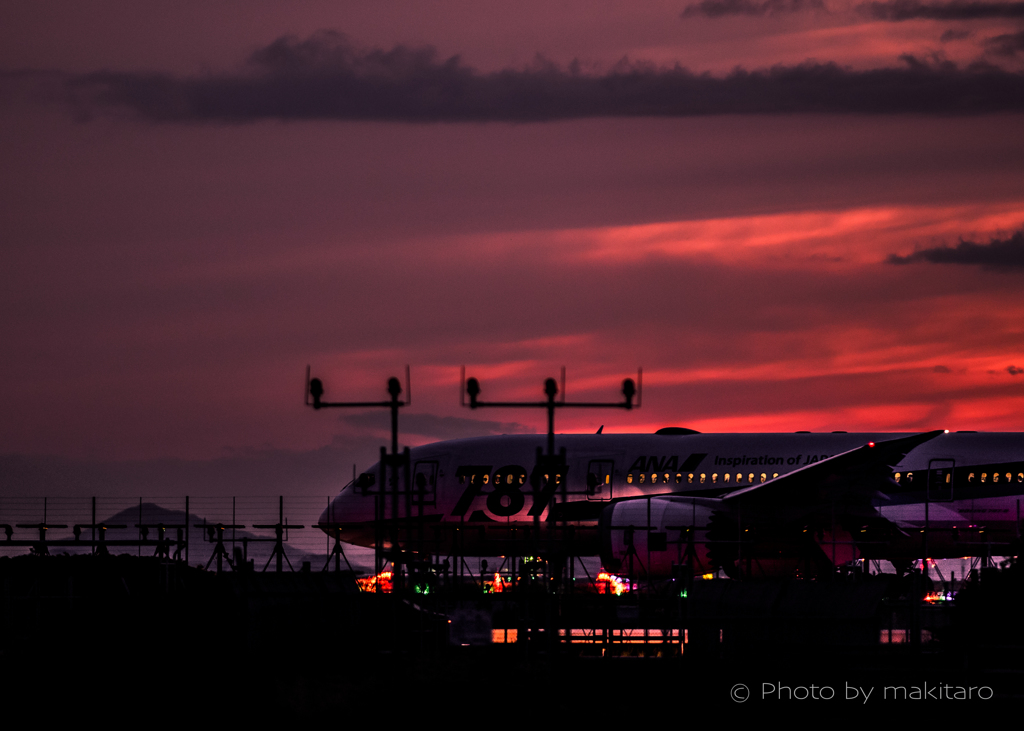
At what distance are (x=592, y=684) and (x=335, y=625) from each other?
5.81 meters

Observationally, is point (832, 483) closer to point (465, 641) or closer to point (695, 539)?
point (695, 539)

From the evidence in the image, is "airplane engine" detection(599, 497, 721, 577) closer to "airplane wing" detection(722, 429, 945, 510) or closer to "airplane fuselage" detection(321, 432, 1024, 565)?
"airplane fuselage" detection(321, 432, 1024, 565)

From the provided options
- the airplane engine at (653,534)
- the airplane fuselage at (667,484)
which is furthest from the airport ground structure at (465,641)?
the airplane fuselage at (667,484)

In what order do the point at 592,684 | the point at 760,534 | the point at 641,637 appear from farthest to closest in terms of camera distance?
the point at 760,534
the point at 641,637
the point at 592,684

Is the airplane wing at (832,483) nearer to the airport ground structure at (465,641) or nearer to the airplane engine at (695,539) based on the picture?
the airplane engine at (695,539)

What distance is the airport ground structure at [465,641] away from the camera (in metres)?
22.0

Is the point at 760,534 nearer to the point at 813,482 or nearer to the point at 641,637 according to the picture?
the point at 813,482

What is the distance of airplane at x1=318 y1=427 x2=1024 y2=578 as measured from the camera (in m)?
34.5

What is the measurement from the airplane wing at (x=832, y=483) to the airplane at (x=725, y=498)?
1.4 inches

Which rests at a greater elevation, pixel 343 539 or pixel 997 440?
pixel 997 440

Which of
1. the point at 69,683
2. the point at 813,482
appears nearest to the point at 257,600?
the point at 69,683

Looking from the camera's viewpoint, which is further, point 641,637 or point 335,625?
point 641,637

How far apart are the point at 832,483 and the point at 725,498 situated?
2.76 m

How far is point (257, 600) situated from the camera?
25.9 meters
